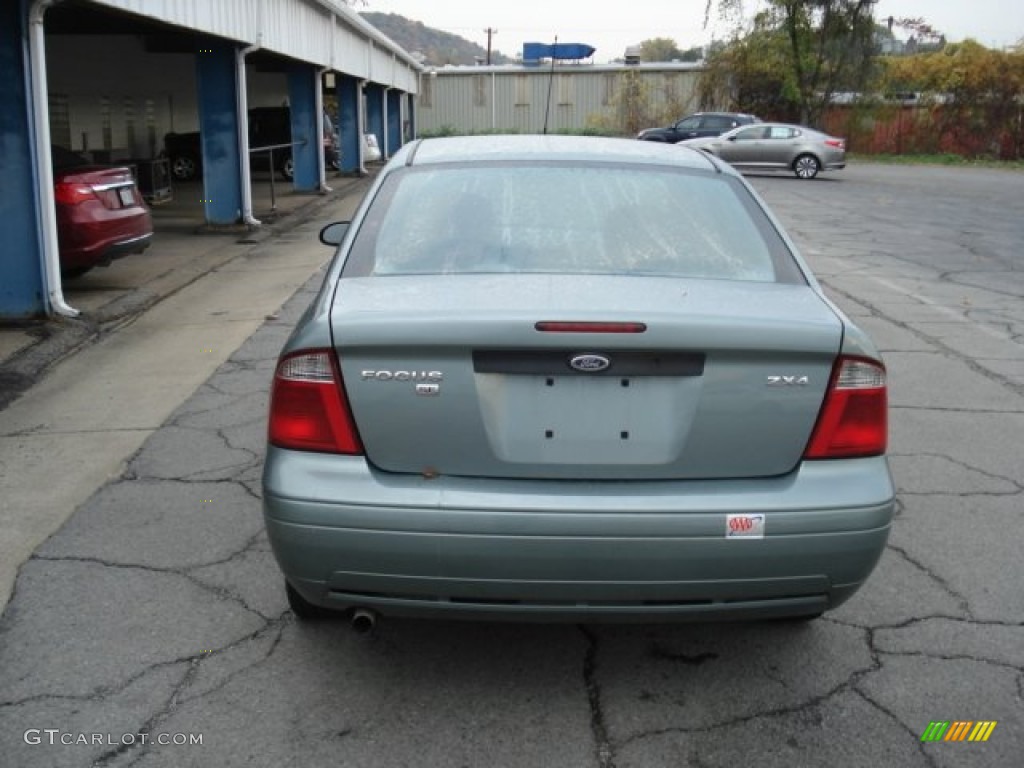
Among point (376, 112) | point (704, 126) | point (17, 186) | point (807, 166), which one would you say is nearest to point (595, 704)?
point (17, 186)

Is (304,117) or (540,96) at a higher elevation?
(540,96)

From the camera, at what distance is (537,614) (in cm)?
282

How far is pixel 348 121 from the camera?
2592 cm

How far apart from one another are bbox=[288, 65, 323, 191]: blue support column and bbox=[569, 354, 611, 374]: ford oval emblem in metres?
18.0

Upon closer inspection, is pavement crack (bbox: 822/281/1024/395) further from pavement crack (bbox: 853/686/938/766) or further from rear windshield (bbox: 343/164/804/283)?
pavement crack (bbox: 853/686/938/766)

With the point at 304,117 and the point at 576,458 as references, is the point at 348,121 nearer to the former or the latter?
the point at 304,117

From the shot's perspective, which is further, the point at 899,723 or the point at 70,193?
the point at 70,193

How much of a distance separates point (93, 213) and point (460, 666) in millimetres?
6948

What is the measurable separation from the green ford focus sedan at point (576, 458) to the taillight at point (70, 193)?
6.67 meters

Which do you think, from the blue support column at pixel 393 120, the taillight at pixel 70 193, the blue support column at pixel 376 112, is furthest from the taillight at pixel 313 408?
the blue support column at pixel 393 120

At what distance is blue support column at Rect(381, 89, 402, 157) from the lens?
1410 inches

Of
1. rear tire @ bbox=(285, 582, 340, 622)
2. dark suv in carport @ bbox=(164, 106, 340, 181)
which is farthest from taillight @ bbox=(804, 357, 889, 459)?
dark suv in carport @ bbox=(164, 106, 340, 181)

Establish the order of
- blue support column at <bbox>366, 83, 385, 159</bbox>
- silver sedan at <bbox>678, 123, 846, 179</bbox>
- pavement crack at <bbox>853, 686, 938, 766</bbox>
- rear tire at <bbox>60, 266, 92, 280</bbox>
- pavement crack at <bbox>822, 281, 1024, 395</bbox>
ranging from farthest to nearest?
blue support column at <bbox>366, 83, 385, 159</bbox> < silver sedan at <bbox>678, 123, 846, 179</bbox> < rear tire at <bbox>60, 266, 92, 280</bbox> < pavement crack at <bbox>822, 281, 1024, 395</bbox> < pavement crack at <bbox>853, 686, 938, 766</bbox>

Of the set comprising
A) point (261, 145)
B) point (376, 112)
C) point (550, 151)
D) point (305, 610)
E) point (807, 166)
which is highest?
point (376, 112)
